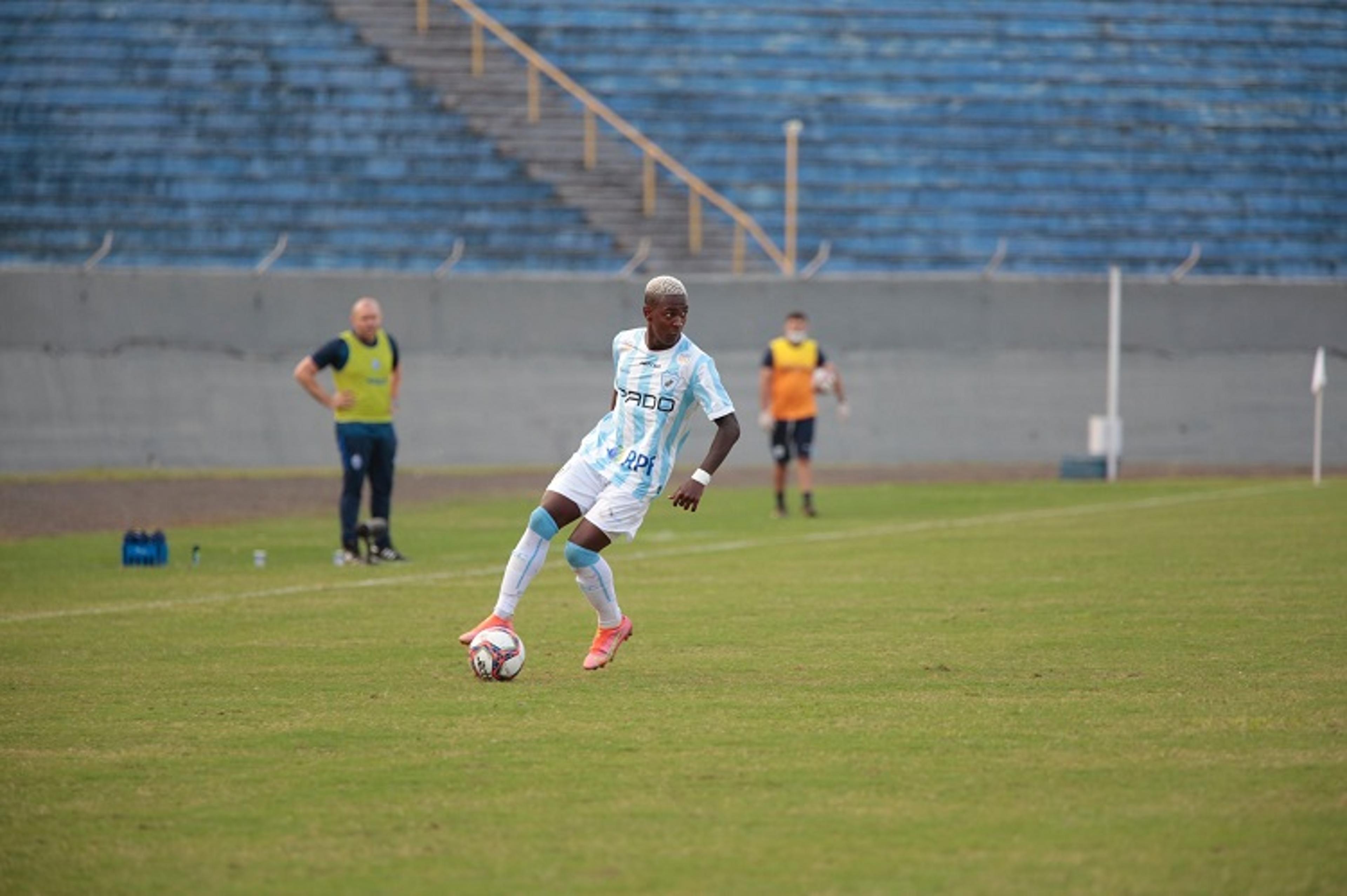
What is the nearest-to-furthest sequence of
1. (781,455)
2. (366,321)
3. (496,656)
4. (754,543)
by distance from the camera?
(496,656), (366,321), (754,543), (781,455)

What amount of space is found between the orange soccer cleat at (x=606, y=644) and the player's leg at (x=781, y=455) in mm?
10667

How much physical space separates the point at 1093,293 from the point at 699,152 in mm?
7583

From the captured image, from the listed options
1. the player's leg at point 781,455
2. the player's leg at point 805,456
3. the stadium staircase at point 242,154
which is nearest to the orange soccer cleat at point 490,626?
the player's leg at point 781,455

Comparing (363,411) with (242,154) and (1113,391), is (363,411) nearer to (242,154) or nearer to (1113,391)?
(1113,391)

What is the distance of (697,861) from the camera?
603cm

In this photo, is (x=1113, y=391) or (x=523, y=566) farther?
(x=1113, y=391)

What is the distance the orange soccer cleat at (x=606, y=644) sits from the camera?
32.7 feet

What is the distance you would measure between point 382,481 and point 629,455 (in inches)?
271

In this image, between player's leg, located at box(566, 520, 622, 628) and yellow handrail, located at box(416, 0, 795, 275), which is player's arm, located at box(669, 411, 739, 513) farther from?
yellow handrail, located at box(416, 0, 795, 275)

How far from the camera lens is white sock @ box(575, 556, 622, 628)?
9930mm

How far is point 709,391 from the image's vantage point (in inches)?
386

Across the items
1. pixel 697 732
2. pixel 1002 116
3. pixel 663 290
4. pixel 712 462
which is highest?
pixel 1002 116

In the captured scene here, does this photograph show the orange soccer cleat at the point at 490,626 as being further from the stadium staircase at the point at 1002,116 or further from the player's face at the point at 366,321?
the stadium staircase at the point at 1002,116

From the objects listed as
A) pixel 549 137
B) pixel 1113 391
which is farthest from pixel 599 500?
pixel 549 137
